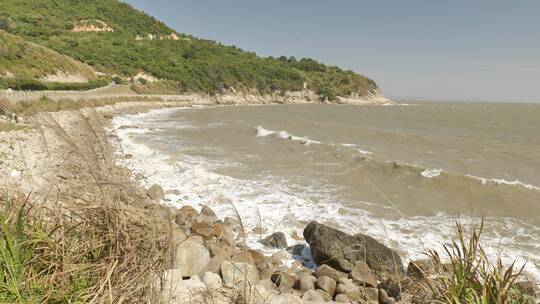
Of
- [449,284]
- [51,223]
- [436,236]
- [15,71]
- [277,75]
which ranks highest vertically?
[277,75]

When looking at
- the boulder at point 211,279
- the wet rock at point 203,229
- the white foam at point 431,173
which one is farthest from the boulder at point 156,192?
the white foam at point 431,173

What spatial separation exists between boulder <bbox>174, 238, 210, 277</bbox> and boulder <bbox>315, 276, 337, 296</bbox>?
1983mm

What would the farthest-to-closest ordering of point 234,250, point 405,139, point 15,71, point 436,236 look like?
point 15,71
point 405,139
point 436,236
point 234,250

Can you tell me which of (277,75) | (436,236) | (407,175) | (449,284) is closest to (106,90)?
(407,175)

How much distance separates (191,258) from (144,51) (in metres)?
85.9

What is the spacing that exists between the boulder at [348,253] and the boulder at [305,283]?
24.5 inches

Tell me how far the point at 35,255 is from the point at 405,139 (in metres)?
25.9

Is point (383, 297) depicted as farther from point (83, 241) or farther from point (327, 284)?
point (83, 241)

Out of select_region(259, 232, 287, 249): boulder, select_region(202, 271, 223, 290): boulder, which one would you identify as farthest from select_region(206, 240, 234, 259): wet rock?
select_region(202, 271, 223, 290): boulder

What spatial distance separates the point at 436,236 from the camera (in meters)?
7.97

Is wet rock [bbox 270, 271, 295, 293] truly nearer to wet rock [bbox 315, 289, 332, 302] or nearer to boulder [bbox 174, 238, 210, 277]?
wet rock [bbox 315, 289, 332, 302]

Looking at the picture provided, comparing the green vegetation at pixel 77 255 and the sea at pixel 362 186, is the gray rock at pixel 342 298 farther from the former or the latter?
Answer: the green vegetation at pixel 77 255

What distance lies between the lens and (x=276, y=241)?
7.28 meters

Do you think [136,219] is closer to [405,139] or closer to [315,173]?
[315,173]
